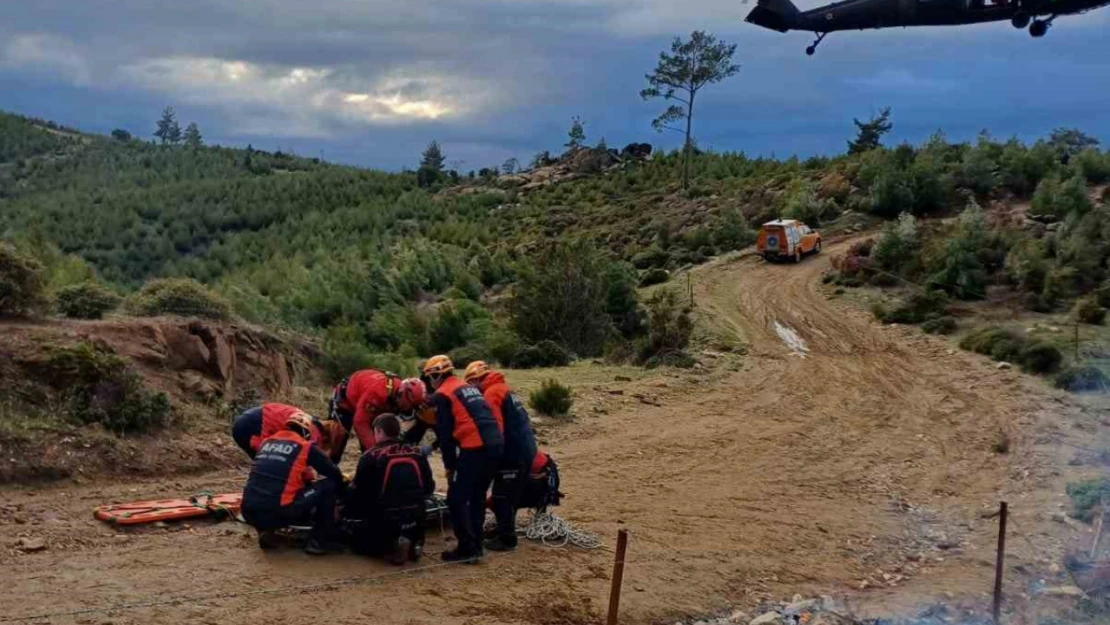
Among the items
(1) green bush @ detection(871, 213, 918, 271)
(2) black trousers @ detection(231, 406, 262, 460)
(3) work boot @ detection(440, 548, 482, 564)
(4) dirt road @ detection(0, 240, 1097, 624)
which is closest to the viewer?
(4) dirt road @ detection(0, 240, 1097, 624)

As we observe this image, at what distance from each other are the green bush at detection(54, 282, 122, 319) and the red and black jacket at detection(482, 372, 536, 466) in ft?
24.7

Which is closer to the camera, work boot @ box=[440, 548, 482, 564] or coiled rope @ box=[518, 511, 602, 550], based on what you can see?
work boot @ box=[440, 548, 482, 564]

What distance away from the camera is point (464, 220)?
6462cm

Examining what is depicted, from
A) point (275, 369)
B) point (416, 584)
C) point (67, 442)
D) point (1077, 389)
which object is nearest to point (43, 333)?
point (67, 442)

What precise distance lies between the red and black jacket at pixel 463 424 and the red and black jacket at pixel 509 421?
0.34m

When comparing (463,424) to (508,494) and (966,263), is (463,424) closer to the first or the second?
(508,494)

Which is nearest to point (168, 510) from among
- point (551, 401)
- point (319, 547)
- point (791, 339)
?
point (319, 547)

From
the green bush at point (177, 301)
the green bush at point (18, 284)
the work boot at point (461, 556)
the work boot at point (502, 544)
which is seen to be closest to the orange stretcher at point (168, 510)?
the work boot at point (461, 556)

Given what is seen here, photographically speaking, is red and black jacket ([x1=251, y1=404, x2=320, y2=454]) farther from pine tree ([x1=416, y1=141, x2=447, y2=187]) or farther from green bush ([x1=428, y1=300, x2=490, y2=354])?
pine tree ([x1=416, y1=141, x2=447, y2=187])

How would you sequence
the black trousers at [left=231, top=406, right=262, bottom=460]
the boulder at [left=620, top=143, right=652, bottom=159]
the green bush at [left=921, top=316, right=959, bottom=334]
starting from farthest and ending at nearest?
the boulder at [left=620, top=143, right=652, bottom=159] → the green bush at [left=921, top=316, right=959, bottom=334] → the black trousers at [left=231, top=406, right=262, bottom=460]

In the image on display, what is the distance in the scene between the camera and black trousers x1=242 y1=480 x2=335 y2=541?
30.6 ft

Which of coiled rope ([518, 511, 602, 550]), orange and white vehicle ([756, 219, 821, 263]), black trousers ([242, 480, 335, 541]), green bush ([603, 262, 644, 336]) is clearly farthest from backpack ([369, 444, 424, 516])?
orange and white vehicle ([756, 219, 821, 263])

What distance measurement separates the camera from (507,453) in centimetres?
1030

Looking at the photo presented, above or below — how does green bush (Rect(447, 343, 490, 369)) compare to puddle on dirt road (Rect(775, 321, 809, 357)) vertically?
below
